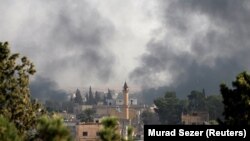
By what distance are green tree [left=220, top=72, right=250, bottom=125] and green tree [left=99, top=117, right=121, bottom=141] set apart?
2544 cm

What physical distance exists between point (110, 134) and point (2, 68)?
81.1 ft

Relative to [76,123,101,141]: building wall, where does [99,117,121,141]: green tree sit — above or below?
below

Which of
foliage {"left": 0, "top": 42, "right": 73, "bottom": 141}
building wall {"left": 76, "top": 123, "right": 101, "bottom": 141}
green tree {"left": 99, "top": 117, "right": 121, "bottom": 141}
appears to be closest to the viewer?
green tree {"left": 99, "top": 117, "right": 121, "bottom": 141}

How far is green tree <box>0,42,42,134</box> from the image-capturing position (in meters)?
43.9

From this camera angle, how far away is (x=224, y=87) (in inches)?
1924

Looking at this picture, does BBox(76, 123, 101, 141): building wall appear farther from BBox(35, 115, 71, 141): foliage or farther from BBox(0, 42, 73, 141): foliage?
BBox(35, 115, 71, 141): foliage

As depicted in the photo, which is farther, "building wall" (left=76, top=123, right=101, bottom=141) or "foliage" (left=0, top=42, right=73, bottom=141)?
"building wall" (left=76, top=123, right=101, bottom=141)

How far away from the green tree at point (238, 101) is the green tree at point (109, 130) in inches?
1002

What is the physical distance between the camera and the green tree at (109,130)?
22.0 meters

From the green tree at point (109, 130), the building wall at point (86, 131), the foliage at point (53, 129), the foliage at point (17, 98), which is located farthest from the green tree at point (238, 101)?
the building wall at point (86, 131)

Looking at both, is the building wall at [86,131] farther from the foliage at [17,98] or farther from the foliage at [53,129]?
the foliage at [53,129]

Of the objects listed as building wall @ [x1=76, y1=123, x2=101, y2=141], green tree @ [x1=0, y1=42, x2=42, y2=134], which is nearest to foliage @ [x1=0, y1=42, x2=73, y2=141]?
green tree @ [x1=0, y1=42, x2=42, y2=134]

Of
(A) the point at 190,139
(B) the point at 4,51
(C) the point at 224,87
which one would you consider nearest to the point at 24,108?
(B) the point at 4,51

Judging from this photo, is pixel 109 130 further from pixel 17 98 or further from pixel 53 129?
pixel 17 98
